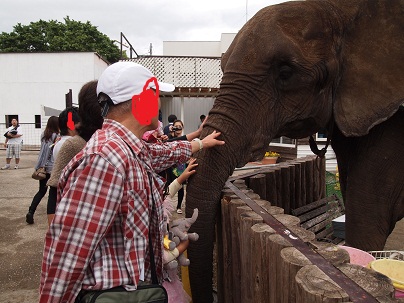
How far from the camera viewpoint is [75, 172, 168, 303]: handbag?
1686mm

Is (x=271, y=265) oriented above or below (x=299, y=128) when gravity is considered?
below

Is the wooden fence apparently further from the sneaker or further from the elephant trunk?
the sneaker

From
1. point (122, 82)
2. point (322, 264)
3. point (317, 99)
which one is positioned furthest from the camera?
point (317, 99)

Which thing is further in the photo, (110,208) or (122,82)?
(122,82)

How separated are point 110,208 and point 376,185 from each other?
2.54m

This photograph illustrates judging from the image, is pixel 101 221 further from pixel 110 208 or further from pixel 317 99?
pixel 317 99

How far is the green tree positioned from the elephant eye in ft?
143

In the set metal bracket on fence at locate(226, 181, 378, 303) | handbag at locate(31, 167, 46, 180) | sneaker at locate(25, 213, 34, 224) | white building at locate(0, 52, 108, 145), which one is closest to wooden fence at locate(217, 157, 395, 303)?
metal bracket on fence at locate(226, 181, 378, 303)

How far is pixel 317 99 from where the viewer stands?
11.2ft

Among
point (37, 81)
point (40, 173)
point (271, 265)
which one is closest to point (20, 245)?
point (40, 173)

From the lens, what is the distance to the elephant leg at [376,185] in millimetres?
3418

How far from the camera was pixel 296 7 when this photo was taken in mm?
3318

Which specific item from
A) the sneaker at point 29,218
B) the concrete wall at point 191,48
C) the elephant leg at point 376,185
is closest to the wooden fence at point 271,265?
the elephant leg at point 376,185

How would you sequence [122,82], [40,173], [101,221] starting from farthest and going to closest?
[40,173] < [122,82] < [101,221]
